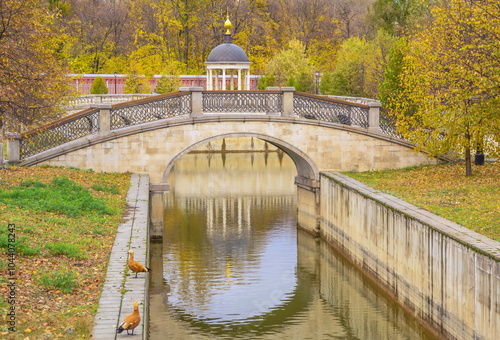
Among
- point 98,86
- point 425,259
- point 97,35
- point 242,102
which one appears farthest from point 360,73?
point 425,259

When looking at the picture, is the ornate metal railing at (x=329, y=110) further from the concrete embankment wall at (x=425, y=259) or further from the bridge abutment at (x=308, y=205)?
the concrete embankment wall at (x=425, y=259)

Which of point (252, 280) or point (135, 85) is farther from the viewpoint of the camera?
point (135, 85)

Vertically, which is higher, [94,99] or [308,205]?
[94,99]

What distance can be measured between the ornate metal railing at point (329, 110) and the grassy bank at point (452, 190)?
1898mm

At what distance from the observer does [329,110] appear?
3061 cm

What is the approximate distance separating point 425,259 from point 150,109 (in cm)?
1342

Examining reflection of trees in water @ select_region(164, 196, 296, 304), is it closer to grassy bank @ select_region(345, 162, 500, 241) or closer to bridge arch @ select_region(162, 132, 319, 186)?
bridge arch @ select_region(162, 132, 319, 186)

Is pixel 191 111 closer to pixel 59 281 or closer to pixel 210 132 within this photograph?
pixel 210 132

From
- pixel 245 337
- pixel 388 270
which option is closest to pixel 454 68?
pixel 388 270

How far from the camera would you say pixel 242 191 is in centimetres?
4075

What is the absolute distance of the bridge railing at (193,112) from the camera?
28.7 meters

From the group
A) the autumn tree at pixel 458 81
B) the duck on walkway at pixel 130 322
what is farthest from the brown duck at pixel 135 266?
the autumn tree at pixel 458 81

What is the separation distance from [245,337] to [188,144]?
11730 millimetres

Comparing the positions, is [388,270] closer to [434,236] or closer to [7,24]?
[434,236]
